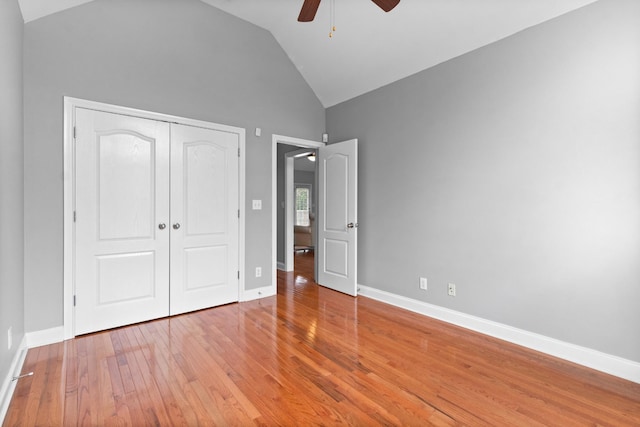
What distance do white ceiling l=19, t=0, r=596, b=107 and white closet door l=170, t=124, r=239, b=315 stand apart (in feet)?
4.83

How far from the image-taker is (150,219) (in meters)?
3.21

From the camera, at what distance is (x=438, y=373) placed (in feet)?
7.31

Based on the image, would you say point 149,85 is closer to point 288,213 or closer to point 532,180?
point 288,213

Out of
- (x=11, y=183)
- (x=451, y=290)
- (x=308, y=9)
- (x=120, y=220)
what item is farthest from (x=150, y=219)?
(x=451, y=290)

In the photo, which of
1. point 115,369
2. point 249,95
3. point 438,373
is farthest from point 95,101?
point 438,373

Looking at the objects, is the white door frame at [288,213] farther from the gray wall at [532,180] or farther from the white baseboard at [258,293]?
the gray wall at [532,180]

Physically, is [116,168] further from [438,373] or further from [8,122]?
[438,373]

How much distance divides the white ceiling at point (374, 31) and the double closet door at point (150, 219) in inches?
47.1

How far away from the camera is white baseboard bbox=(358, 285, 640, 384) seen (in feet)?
7.32

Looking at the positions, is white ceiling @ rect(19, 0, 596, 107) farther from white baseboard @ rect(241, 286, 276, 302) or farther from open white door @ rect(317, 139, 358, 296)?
white baseboard @ rect(241, 286, 276, 302)

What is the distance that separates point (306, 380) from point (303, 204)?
318 inches

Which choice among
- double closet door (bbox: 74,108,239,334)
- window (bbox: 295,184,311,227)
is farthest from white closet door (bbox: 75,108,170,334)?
window (bbox: 295,184,311,227)

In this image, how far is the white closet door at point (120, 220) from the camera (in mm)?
2857

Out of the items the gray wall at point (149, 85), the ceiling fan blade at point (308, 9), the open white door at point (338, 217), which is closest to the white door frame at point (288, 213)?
the open white door at point (338, 217)
